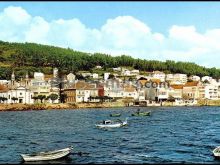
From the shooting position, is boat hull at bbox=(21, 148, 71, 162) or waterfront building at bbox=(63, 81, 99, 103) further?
waterfront building at bbox=(63, 81, 99, 103)

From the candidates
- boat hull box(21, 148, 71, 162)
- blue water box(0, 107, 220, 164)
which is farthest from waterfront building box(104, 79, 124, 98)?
boat hull box(21, 148, 71, 162)

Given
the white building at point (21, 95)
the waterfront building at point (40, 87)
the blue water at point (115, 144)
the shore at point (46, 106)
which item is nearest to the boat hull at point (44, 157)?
the blue water at point (115, 144)

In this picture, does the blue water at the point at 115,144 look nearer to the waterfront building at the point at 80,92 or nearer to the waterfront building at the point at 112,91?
the waterfront building at the point at 80,92

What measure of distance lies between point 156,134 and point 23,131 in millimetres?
22273

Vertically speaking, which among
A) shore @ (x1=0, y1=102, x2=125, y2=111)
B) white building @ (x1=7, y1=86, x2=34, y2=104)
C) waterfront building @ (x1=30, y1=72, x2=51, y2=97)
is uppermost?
waterfront building @ (x1=30, y1=72, x2=51, y2=97)

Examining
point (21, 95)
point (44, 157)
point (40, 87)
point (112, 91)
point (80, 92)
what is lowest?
point (44, 157)

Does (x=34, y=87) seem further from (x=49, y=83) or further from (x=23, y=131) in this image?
(x=23, y=131)

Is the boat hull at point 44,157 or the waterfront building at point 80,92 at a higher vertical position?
the waterfront building at point 80,92

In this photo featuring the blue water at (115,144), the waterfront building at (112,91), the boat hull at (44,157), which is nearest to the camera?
the boat hull at (44,157)

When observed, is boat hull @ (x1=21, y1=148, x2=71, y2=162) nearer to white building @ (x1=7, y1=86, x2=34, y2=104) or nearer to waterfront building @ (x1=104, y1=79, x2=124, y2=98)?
white building @ (x1=7, y1=86, x2=34, y2=104)

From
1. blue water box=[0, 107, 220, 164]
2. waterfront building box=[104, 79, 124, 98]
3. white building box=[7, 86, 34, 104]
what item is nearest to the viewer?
blue water box=[0, 107, 220, 164]

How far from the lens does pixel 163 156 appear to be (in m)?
48.1

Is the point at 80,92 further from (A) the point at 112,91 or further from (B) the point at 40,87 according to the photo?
(A) the point at 112,91

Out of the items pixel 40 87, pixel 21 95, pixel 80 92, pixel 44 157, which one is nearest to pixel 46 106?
pixel 21 95
